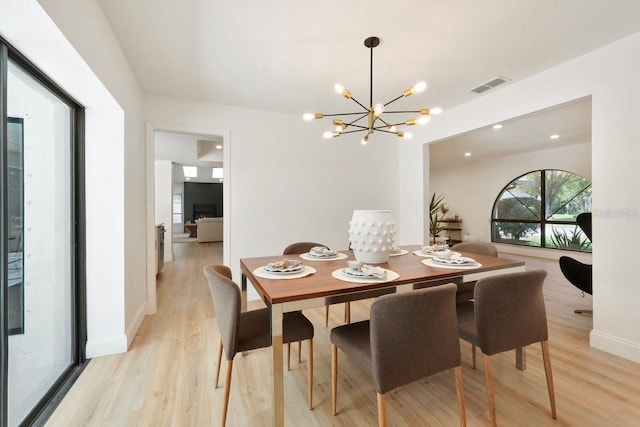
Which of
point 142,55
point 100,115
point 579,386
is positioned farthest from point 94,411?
point 579,386

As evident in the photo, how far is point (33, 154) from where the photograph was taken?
5.05 feet

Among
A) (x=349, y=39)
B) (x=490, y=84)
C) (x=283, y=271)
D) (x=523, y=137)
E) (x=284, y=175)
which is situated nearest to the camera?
(x=283, y=271)

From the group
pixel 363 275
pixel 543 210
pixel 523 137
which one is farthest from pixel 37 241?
pixel 543 210

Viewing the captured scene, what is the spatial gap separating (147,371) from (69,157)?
1614 millimetres

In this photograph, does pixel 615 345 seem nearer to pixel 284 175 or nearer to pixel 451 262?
pixel 451 262

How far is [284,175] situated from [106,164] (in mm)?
1943

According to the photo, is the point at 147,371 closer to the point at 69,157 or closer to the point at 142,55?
the point at 69,157

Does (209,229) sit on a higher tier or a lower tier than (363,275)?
lower

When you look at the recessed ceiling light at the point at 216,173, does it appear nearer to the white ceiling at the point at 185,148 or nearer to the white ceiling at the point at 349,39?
the white ceiling at the point at 185,148

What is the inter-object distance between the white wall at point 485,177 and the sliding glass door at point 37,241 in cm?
764

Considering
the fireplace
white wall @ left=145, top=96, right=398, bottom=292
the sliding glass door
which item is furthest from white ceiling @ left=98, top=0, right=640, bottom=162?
the fireplace

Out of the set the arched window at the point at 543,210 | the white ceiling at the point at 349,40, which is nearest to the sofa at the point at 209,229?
the white ceiling at the point at 349,40

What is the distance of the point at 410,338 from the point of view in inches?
45.0

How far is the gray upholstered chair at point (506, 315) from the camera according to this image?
1327 mm
